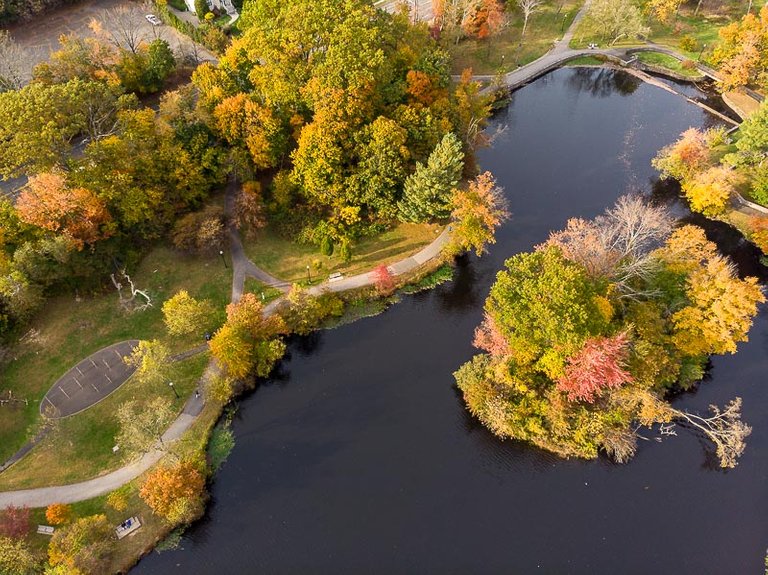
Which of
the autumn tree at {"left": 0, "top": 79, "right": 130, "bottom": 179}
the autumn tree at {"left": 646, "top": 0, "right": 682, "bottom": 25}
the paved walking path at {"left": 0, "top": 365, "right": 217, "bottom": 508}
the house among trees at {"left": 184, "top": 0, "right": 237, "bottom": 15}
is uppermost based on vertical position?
the house among trees at {"left": 184, "top": 0, "right": 237, "bottom": 15}

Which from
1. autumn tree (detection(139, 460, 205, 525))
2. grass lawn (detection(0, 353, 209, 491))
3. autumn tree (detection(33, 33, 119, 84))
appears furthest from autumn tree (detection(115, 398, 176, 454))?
autumn tree (detection(33, 33, 119, 84))

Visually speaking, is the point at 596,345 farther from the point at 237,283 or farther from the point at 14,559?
the point at 14,559

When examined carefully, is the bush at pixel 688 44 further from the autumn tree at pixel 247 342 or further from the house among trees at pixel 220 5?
the autumn tree at pixel 247 342

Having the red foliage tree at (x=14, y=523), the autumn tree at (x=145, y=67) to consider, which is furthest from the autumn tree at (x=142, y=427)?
the autumn tree at (x=145, y=67)

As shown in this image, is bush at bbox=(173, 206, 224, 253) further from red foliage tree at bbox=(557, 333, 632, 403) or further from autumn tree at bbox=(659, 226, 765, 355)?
autumn tree at bbox=(659, 226, 765, 355)

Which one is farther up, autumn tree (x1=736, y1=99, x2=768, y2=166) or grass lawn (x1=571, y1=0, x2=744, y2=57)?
grass lawn (x1=571, y1=0, x2=744, y2=57)

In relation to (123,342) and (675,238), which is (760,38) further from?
(123,342)
